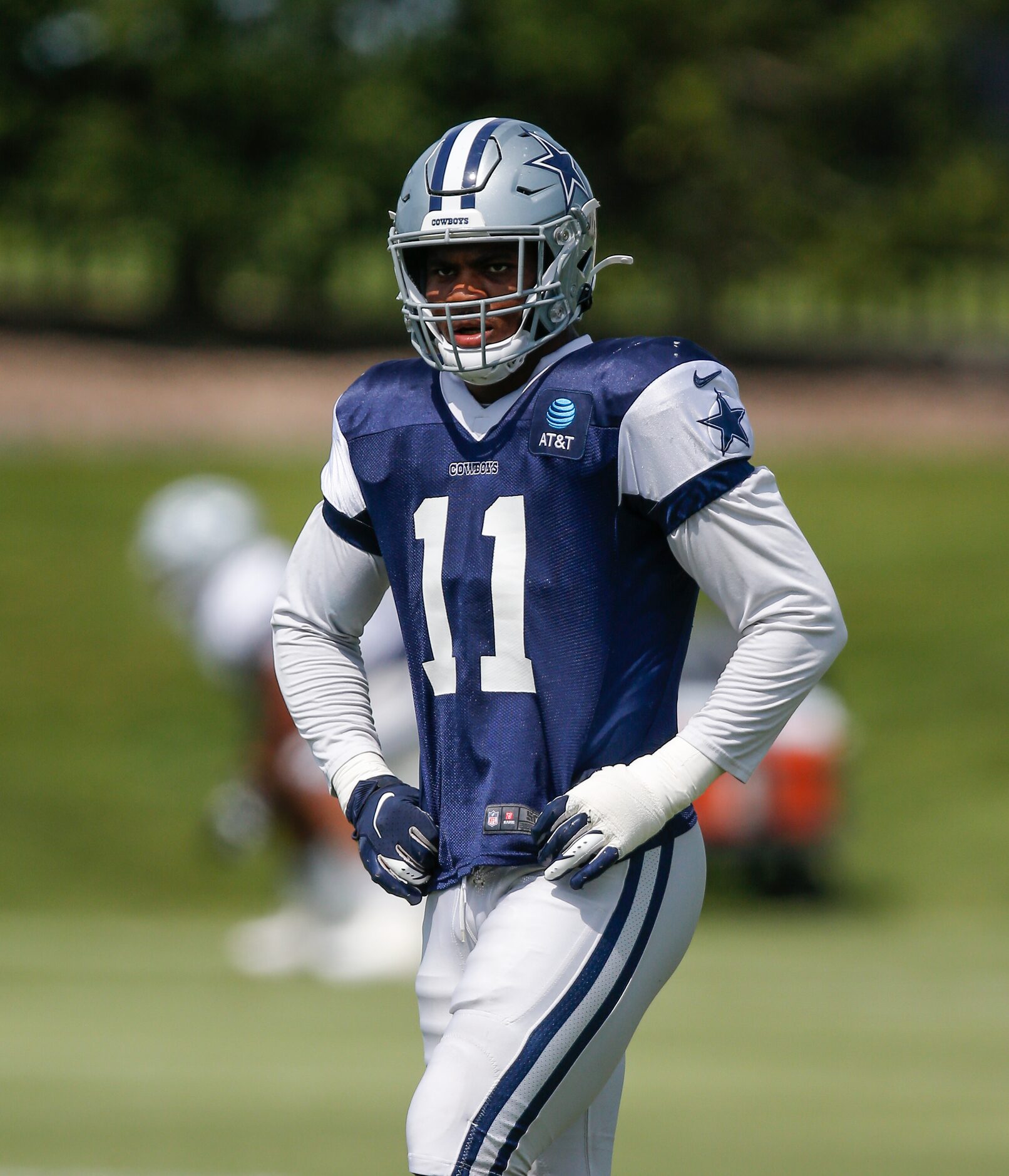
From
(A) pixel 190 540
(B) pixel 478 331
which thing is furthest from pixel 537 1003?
(A) pixel 190 540

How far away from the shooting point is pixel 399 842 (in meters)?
3.58

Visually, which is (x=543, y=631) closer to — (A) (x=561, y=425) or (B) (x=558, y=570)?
(B) (x=558, y=570)

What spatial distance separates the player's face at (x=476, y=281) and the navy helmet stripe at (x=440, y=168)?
80 mm

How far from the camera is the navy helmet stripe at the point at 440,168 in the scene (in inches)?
142

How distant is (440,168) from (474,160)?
6 centimetres

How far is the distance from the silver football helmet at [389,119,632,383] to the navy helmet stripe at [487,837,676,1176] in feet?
2.97

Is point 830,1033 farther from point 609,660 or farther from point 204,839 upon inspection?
point 204,839

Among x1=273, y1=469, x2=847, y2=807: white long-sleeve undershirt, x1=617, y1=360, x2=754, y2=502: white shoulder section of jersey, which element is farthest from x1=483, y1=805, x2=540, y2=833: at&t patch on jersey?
x1=617, y1=360, x2=754, y2=502: white shoulder section of jersey

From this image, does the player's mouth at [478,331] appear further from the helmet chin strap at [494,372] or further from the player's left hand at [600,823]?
the player's left hand at [600,823]

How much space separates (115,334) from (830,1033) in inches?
736

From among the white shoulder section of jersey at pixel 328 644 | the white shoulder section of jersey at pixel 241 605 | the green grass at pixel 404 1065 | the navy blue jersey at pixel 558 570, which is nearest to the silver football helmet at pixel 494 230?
the navy blue jersey at pixel 558 570

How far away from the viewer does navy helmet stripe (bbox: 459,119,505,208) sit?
3584mm

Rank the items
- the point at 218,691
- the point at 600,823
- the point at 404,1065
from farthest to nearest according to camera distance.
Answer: the point at 218,691
the point at 404,1065
the point at 600,823

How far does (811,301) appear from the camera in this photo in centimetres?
2681
